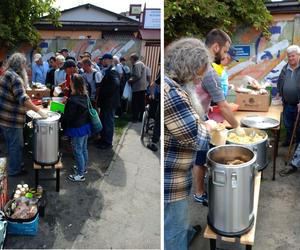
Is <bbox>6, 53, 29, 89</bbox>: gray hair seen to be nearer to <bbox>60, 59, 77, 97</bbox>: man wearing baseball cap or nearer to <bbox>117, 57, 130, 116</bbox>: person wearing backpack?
<bbox>60, 59, 77, 97</bbox>: man wearing baseball cap

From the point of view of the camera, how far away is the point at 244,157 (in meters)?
2.05

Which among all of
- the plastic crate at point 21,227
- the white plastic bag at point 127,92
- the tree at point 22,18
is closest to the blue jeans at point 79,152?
the white plastic bag at point 127,92

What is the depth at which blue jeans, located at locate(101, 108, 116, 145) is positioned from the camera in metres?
2.90

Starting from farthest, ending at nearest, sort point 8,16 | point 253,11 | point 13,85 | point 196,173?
point 253,11, point 196,173, point 13,85, point 8,16

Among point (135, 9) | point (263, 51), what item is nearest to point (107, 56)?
point (135, 9)

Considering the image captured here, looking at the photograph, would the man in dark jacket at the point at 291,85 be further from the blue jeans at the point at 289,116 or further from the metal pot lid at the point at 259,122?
the metal pot lid at the point at 259,122

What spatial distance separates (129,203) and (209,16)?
78.2 inches

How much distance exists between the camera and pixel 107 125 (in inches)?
118

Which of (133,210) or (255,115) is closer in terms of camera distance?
(133,210)

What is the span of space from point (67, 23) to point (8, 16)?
1.05ft

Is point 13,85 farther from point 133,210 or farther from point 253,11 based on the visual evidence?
point 253,11

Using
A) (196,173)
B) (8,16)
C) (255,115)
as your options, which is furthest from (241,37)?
(8,16)

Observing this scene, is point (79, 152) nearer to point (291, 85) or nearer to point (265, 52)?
point (291, 85)

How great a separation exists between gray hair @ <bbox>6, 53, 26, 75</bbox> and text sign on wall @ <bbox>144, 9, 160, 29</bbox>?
71cm
